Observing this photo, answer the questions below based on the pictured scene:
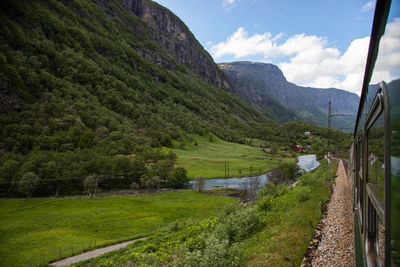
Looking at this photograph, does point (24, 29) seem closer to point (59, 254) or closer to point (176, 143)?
point (176, 143)

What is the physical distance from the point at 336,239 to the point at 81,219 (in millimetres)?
48497

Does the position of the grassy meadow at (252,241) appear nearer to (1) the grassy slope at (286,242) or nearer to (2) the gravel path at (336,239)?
(1) the grassy slope at (286,242)

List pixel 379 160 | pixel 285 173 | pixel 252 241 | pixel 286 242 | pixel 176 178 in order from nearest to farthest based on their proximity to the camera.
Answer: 1. pixel 379 160
2. pixel 286 242
3. pixel 252 241
4. pixel 176 178
5. pixel 285 173

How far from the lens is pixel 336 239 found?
11.0 meters

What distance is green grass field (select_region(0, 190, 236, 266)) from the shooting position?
111ft

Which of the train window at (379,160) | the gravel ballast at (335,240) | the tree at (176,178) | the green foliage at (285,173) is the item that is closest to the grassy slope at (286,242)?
the gravel ballast at (335,240)

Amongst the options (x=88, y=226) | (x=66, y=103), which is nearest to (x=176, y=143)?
(x=66, y=103)

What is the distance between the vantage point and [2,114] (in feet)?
301

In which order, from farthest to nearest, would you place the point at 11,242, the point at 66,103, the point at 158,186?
the point at 66,103, the point at 158,186, the point at 11,242

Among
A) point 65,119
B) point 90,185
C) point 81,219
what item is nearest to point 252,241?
point 81,219

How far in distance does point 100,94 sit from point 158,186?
121 m

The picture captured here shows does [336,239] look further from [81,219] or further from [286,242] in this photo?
[81,219]

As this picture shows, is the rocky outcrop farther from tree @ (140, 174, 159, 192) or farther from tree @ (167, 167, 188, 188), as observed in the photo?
tree @ (167, 167, 188, 188)

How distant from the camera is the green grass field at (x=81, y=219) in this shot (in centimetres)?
3375
